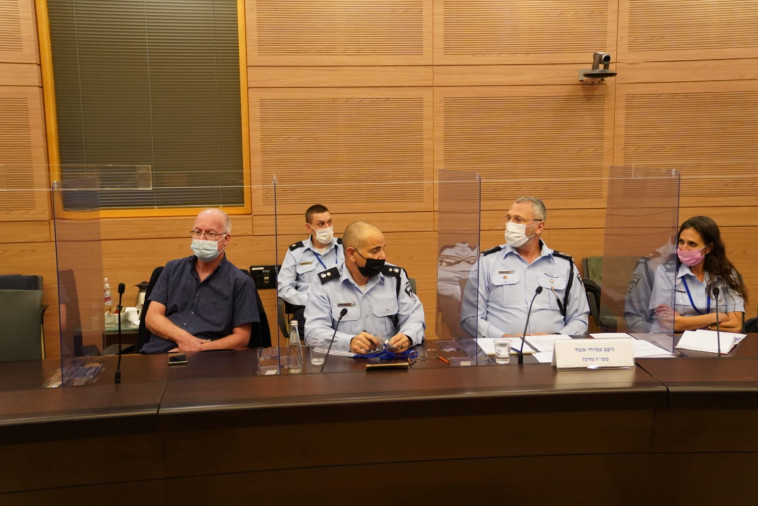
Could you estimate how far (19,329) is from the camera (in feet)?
9.55

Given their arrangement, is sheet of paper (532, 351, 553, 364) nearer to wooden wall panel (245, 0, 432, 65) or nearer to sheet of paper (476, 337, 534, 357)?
sheet of paper (476, 337, 534, 357)

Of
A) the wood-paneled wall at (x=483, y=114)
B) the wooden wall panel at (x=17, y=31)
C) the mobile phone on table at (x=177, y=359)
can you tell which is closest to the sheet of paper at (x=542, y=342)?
the mobile phone on table at (x=177, y=359)

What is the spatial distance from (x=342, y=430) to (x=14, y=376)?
1.13 metres

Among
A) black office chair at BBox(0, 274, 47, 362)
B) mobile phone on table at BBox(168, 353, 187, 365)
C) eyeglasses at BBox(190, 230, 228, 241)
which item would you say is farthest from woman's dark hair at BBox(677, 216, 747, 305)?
black office chair at BBox(0, 274, 47, 362)

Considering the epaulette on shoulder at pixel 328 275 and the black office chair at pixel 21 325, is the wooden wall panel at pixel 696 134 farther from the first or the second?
the black office chair at pixel 21 325

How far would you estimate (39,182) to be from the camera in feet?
13.6

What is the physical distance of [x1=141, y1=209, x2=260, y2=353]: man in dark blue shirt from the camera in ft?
9.43

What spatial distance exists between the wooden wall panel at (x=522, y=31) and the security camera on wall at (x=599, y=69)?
0.42ft

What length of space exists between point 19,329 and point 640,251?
2.77 metres

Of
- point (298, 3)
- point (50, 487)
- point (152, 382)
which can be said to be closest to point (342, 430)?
point (152, 382)

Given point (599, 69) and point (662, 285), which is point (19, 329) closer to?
point (662, 285)

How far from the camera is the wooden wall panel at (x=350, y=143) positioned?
4.53m

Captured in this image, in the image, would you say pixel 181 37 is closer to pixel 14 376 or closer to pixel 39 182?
pixel 39 182

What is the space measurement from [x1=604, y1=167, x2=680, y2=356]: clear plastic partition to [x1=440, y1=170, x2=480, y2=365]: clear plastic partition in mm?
693
